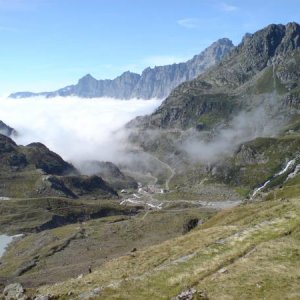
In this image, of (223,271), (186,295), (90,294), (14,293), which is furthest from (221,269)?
(14,293)

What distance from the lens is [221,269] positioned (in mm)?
52031

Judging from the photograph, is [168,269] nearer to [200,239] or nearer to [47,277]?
[200,239]

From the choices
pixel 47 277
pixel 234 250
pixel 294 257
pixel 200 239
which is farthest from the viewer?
pixel 47 277

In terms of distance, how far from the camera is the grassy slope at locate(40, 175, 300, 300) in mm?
45250

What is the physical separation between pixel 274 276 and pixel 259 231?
763 inches

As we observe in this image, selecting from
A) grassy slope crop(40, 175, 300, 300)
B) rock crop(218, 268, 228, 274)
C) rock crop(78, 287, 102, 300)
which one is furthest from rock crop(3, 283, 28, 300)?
rock crop(218, 268, 228, 274)

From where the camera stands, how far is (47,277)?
174625mm

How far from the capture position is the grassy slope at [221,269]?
45.2 metres

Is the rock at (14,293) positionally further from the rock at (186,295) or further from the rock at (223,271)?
the rock at (223,271)

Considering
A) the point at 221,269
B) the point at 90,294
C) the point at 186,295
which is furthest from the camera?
the point at 221,269

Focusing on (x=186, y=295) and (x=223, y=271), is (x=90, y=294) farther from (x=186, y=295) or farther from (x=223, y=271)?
(x=223, y=271)

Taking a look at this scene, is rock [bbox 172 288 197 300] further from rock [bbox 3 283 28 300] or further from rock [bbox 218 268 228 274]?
rock [bbox 3 283 28 300]

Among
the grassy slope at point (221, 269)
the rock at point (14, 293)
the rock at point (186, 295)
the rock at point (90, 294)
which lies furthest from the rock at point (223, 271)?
the rock at point (14, 293)

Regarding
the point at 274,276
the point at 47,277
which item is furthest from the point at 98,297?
the point at 47,277
